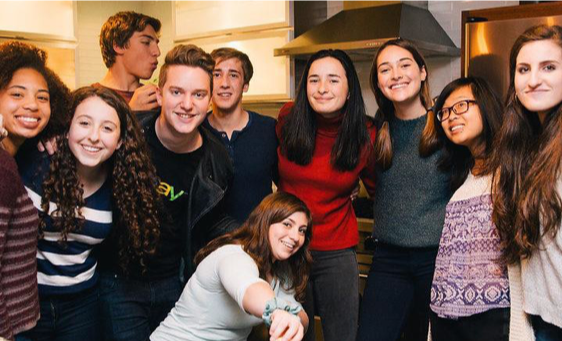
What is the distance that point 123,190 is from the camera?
198 cm

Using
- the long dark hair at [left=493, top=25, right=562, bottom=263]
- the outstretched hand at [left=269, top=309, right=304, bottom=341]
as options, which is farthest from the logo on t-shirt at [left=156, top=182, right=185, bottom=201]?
the long dark hair at [left=493, top=25, right=562, bottom=263]

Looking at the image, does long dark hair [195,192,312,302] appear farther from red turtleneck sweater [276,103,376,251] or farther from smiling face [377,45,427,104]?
smiling face [377,45,427,104]

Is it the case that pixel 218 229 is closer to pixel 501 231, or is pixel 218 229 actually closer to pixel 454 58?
pixel 501 231

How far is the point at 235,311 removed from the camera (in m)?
1.93

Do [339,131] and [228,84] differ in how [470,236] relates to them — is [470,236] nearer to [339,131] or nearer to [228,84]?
A: [339,131]

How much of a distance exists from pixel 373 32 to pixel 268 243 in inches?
69.8

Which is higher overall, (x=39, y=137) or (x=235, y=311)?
(x=39, y=137)

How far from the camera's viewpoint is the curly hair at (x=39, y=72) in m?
1.74

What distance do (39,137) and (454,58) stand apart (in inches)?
100

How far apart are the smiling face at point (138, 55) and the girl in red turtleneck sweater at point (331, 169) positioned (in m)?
1.21

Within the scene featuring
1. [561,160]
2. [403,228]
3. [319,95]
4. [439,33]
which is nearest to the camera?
[561,160]

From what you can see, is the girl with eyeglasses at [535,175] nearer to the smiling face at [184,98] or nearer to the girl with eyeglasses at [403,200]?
the girl with eyeglasses at [403,200]

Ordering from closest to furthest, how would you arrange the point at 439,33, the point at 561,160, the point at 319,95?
1. the point at 561,160
2. the point at 319,95
3. the point at 439,33

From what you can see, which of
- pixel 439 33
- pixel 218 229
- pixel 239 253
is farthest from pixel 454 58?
pixel 239 253
